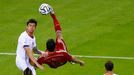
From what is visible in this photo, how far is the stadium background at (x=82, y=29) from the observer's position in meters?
22.5

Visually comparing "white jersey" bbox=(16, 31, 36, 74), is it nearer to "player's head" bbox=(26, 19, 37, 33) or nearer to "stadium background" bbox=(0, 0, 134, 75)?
"player's head" bbox=(26, 19, 37, 33)

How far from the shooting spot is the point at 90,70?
22.0m

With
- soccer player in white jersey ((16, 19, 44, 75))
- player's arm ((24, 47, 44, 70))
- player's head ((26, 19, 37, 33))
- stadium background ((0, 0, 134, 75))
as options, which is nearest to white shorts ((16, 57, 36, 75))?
soccer player in white jersey ((16, 19, 44, 75))

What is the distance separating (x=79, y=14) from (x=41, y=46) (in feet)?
19.3

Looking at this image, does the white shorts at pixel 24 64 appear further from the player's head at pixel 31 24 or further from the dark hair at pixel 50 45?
the player's head at pixel 31 24

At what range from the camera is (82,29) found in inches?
1083

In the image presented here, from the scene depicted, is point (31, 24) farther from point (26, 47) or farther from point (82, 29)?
point (82, 29)

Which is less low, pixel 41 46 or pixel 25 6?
pixel 25 6

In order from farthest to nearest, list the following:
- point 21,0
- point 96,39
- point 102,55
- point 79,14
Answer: point 21,0 < point 79,14 < point 96,39 < point 102,55

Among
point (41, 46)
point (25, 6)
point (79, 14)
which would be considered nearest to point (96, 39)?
point (41, 46)

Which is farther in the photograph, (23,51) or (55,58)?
(55,58)

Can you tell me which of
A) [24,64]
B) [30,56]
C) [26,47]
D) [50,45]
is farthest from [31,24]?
[24,64]

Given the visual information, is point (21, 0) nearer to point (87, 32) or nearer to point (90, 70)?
point (87, 32)

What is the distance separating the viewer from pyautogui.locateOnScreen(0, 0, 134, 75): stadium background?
22.5 metres
